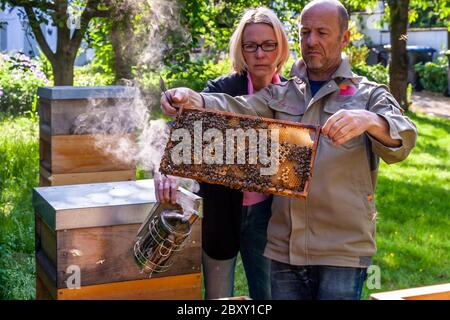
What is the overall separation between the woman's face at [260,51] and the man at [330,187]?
49 centimetres

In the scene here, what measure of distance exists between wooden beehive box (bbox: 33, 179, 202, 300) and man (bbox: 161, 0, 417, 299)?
1.58 ft

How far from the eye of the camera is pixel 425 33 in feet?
77.9

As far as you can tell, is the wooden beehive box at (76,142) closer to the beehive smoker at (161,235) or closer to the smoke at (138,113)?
the smoke at (138,113)

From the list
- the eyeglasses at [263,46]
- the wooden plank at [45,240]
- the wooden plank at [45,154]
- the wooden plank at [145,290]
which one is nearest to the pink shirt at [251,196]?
the eyeglasses at [263,46]

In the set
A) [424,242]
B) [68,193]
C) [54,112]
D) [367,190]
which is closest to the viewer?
[367,190]

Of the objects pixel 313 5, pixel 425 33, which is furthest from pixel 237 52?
pixel 425 33

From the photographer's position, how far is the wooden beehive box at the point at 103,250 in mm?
2529

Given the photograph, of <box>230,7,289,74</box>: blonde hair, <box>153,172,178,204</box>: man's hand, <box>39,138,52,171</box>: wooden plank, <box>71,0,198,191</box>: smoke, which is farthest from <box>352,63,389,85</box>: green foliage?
<box>153,172,178,204</box>: man's hand

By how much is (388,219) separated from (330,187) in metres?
4.16

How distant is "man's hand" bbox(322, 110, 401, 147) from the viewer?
2.00 m

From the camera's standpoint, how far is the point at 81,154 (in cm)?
407

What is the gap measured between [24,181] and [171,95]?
12.9ft

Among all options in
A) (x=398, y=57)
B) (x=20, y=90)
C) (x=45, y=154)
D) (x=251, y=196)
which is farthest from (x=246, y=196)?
(x=398, y=57)
